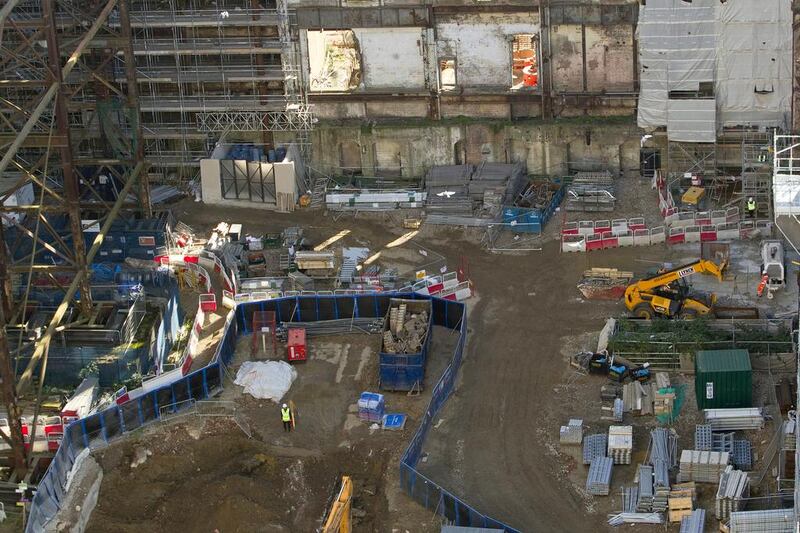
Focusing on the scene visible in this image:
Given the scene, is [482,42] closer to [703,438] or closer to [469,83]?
[469,83]

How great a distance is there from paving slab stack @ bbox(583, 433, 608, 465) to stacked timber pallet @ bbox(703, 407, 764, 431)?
394cm

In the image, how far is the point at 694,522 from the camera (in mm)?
50812

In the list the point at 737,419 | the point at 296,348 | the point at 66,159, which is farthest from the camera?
the point at 296,348

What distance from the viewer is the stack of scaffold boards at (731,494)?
51.2 meters

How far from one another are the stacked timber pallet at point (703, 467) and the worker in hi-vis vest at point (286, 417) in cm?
1470

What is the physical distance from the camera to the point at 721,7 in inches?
2881

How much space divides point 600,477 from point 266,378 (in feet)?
48.4

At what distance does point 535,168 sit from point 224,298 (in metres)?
19.5

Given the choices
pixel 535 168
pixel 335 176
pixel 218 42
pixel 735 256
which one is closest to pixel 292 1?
pixel 218 42

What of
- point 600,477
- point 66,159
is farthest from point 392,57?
point 600,477

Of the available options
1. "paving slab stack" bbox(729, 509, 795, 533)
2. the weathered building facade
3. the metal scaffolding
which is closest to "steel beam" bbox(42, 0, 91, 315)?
the metal scaffolding

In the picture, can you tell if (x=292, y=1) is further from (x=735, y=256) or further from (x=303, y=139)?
(x=735, y=256)

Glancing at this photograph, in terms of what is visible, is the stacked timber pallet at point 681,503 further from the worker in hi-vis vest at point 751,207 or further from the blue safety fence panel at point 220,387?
the worker in hi-vis vest at point 751,207

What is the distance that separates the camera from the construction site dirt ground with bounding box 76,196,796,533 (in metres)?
53.7
